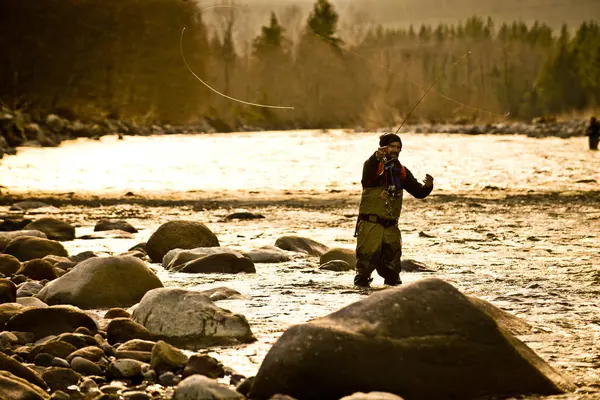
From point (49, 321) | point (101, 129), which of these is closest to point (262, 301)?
point (49, 321)

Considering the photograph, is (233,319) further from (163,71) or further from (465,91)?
(465,91)

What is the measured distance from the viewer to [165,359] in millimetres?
6004

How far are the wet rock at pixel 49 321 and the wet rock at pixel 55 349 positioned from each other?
23.8 inches

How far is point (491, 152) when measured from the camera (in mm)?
40531

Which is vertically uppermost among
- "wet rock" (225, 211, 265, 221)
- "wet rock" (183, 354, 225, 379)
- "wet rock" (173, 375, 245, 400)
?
"wet rock" (173, 375, 245, 400)

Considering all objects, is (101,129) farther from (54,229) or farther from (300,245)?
(300,245)

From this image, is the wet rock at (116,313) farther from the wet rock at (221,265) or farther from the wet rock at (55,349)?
the wet rock at (221,265)

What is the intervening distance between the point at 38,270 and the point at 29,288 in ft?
2.58

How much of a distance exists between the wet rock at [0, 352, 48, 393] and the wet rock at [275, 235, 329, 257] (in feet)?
22.1

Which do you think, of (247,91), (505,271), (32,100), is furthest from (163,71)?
(505,271)

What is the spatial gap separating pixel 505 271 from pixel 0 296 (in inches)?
195

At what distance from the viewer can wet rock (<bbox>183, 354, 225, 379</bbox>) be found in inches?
235

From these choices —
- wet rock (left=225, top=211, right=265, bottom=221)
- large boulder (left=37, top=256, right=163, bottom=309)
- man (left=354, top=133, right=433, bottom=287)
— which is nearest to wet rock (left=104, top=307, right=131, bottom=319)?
large boulder (left=37, top=256, right=163, bottom=309)

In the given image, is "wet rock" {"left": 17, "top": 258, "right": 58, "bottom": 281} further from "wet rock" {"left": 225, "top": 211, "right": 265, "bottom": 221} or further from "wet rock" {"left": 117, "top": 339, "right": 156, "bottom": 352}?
"wet rock" {"left": 225, "top": 211, "right": 265, "bottom": 221}
